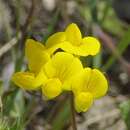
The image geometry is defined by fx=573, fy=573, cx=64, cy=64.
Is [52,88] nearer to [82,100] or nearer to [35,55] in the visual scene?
[82,100]

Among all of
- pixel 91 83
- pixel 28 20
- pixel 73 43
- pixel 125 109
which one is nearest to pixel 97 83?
pixel 91 83

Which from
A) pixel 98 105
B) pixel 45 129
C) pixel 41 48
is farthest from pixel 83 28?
pixel 41 48

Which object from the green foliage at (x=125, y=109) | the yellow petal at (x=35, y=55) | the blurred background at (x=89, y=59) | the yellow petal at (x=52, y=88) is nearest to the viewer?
the yellow petal at (x=52, y=88)

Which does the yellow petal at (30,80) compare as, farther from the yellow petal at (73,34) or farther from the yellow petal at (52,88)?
the yellow petal at (73,34)

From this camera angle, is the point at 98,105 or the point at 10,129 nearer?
the point at 10,129

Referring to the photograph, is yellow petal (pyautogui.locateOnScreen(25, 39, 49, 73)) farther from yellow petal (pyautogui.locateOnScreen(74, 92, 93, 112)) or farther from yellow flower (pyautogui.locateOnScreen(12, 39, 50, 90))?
yellow petal (pyautogui.locateOnScreen(74, 92, 93, 112))

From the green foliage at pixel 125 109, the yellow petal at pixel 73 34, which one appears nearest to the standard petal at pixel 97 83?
the yellow petal at pixel 73 34

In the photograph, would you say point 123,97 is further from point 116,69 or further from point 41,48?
point 41,48

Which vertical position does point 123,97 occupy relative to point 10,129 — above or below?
below
